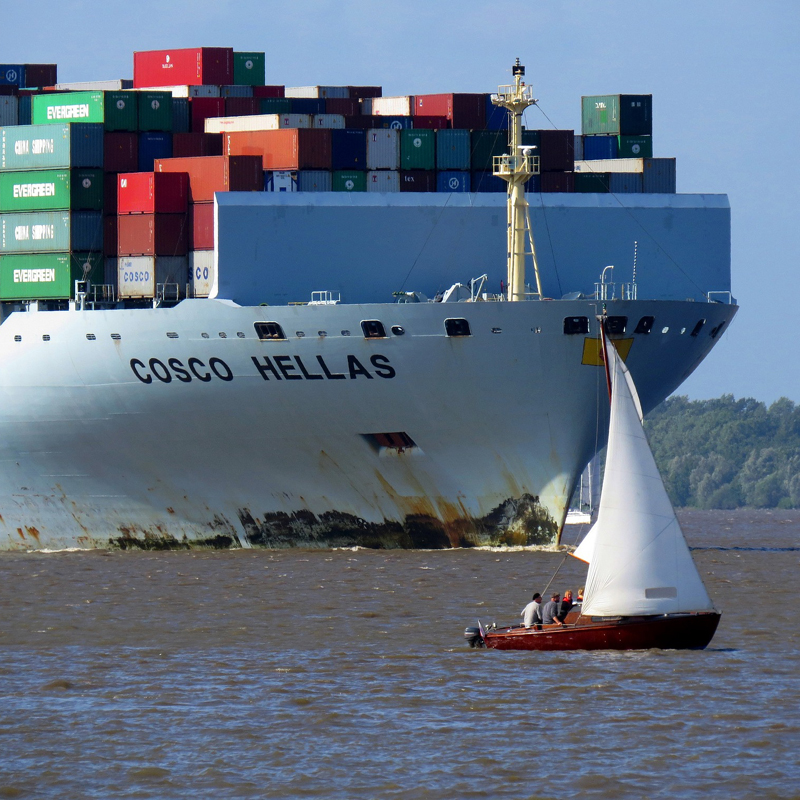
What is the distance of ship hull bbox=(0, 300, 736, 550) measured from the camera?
37.7 metres

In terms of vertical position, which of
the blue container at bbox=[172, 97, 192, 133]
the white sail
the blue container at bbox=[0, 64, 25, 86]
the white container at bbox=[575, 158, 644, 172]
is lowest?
the white sail

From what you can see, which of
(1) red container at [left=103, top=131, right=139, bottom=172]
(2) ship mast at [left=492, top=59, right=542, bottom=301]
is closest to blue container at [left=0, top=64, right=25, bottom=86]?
(1) red container at [left=103, top=131, right=139, bottom=172]

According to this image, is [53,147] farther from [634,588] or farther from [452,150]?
[634,588]

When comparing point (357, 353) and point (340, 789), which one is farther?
point (357, 353)

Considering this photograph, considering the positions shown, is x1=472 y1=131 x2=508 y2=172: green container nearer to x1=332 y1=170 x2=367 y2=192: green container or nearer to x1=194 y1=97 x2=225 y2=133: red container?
x1=332 y1=170 x2=367 y2=192: green container

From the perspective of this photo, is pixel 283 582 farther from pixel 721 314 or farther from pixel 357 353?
pixel 721 314

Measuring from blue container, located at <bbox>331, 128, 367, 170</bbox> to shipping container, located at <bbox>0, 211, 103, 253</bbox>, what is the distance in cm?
729

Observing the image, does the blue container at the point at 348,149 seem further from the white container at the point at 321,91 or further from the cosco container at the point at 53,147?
the white container at the point at 321,91

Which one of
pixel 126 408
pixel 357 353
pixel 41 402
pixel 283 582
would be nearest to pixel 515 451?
pixel 357 353

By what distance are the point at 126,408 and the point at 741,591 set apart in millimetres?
16581

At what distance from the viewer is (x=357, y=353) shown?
37.7 metres

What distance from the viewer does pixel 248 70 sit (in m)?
60.9

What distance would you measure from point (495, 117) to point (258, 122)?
775 centimetres

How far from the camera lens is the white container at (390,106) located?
171 ft
